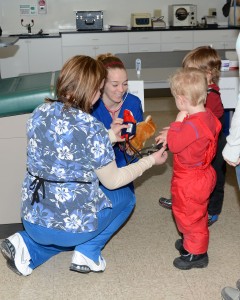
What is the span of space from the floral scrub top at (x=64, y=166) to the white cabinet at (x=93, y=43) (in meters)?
5.42

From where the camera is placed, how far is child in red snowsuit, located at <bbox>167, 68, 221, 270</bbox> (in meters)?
2.21

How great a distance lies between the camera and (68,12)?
7785mm

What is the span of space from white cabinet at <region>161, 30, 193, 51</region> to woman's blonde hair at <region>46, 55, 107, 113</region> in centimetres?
567

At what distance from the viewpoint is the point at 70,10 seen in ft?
25.5

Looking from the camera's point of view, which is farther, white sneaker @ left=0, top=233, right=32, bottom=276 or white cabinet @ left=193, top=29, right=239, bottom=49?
white cabinet @ left=193, top=29, right=239, bottom=49

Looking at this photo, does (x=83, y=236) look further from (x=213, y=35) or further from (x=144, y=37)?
(x=213, y=35)

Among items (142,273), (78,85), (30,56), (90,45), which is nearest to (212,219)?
(142,273)

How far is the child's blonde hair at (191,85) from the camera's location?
2.21m

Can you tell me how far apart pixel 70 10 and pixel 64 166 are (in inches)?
242

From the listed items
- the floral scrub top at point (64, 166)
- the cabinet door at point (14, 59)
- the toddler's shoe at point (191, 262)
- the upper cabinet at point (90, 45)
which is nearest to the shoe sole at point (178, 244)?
the toddler's shoe at point (191, 262)

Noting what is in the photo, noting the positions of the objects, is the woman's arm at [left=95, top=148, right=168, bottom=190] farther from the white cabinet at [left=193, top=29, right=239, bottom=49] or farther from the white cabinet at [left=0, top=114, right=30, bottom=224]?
the white cabinet at [left=193, top=29, right=239, bottom=49]

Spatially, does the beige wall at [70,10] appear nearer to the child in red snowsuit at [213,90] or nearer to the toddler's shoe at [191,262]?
the child in red snowsuit at [213,90]

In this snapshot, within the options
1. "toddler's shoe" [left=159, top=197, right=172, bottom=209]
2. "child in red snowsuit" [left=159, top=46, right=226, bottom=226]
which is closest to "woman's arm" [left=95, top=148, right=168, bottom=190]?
"child in red snowsuit" [left=159, top=46, right=226, bottom=226]

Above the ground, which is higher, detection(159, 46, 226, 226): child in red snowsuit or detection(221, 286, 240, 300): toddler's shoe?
detection(159, 46, 226, 226): child in red snowsuit
